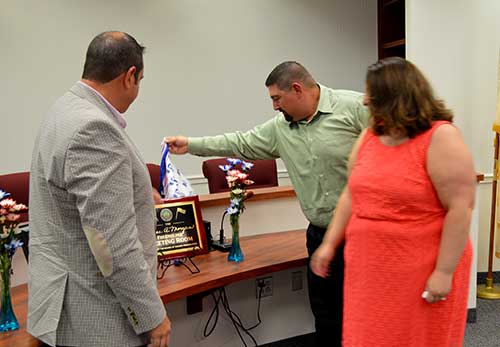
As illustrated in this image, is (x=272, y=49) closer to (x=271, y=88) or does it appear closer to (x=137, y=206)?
(x=271, y=88)

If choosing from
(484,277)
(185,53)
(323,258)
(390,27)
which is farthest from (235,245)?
(390,27)

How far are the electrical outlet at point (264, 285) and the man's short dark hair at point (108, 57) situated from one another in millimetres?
1662

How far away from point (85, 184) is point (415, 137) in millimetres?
898

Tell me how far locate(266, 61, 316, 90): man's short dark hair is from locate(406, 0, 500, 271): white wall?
183 centimetres

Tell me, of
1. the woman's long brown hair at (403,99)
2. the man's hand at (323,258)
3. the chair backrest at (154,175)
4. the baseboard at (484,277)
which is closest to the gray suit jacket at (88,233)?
the man's hand at (323,258)

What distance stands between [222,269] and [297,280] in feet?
2.44

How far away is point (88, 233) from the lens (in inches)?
51.6

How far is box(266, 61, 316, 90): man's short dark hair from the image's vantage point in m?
2.27

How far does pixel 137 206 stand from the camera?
1.43 metres

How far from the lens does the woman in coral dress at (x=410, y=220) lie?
1.47 m

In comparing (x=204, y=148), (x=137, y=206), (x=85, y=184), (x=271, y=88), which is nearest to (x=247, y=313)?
(x=204, y=148)

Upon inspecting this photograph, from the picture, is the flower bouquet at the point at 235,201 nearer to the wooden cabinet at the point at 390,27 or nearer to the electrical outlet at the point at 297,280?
the electrical outlet at the point at 297,280

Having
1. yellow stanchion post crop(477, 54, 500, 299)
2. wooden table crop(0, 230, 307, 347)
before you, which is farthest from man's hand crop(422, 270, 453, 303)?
yellow stanchion post crop(477, 54, 500, 299)

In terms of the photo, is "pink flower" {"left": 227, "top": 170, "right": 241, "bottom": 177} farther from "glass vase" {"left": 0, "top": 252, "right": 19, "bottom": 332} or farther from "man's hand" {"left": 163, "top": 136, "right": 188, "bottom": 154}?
"glass vase" {"left": 0, "top": 252, "right": 19, "bottom": 332}
